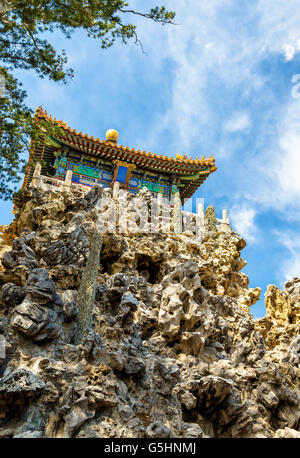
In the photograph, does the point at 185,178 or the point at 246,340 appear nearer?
the point at 246,340

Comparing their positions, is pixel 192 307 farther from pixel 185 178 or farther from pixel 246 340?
pixel 185 178

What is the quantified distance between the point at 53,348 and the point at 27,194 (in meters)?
8.41

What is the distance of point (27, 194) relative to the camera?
14.8 meters

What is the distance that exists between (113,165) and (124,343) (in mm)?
15596

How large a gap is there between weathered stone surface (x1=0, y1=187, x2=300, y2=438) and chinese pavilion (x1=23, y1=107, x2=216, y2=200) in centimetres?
581

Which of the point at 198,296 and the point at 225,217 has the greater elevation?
the point at 225,217

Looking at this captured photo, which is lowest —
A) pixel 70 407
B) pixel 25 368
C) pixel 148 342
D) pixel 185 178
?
pixel 70 407

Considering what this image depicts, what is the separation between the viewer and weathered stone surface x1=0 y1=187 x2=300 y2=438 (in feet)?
22.6

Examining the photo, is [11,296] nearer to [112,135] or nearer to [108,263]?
[108,263]

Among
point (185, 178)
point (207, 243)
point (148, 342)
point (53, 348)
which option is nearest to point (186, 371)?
point (148, 342)

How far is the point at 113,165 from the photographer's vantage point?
2292 centimetres

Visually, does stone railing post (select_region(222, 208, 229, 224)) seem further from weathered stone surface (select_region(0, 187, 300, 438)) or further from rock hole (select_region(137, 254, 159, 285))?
rock hole (select_region(137, 254, 159, 285))

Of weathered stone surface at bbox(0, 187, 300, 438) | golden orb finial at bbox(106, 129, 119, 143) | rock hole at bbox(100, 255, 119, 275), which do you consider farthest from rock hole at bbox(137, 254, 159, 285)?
golden orb finial at bbox(106, 129, 119, 143)

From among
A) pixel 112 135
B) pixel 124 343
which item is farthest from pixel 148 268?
pixel 112 135
